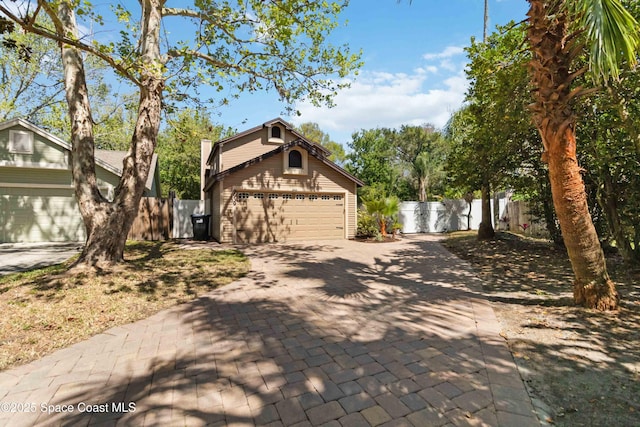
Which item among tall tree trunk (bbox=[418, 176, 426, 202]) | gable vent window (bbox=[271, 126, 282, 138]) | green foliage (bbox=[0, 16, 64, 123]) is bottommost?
tall tree trunk (bbox=[418, 176, 426, 202])

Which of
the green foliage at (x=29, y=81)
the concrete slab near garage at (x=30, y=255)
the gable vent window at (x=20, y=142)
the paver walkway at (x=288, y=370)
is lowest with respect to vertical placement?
the paver walkway at (x=288, y=370)

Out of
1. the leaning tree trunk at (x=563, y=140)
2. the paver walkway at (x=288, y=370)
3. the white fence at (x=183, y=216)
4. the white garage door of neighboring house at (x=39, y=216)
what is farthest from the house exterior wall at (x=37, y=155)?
the leaning tree trunk at (x=563, y=140)

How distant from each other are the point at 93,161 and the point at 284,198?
24.6 ft

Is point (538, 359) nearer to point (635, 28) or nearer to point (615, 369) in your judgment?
point (615, 369)

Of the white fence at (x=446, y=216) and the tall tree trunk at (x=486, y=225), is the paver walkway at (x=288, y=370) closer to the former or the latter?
the tall tree trunk at (x=486, y=225)

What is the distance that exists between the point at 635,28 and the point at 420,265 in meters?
6.47

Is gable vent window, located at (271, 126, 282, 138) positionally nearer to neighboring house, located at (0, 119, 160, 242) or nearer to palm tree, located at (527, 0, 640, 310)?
neighboring house, located at (0, 119, 160, 242)

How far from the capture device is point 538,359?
3115mm

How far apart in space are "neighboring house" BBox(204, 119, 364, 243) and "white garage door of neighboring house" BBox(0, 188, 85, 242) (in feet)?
18.4

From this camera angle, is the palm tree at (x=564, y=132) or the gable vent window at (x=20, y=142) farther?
the gable vent window at (x=20, y=142)

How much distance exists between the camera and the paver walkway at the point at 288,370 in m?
2.34

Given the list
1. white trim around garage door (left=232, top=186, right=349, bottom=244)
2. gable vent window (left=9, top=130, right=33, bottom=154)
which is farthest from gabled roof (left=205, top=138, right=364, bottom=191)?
gable vent window (left=9, top=130, right=33, bottom=154)

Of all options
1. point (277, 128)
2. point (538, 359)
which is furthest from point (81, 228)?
point (538, 359)

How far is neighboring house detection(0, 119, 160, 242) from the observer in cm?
1221
